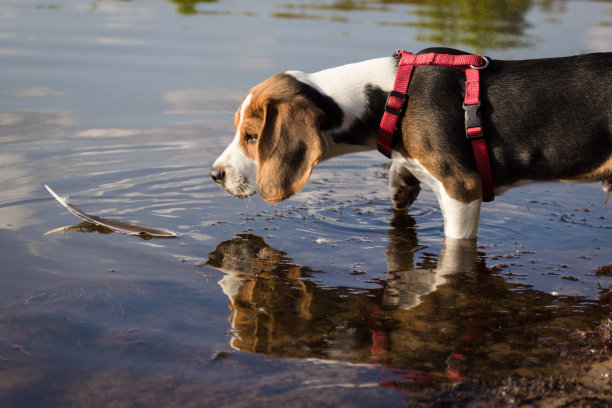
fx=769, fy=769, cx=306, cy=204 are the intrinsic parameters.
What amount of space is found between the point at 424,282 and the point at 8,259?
279cm

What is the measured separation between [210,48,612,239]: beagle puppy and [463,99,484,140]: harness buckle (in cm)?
5

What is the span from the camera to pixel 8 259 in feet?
16.9

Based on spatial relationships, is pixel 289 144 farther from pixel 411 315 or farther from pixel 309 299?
pixel 411 315

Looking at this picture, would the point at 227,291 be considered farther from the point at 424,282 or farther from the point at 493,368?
the point at 493,368

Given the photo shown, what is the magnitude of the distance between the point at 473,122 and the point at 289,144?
1.24 meters

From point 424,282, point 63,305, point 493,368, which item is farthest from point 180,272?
point 493,368

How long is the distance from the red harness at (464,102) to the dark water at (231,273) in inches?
29.2

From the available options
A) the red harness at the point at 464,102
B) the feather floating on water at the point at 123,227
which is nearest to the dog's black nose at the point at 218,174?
the feather floating on water at the point at 123,227

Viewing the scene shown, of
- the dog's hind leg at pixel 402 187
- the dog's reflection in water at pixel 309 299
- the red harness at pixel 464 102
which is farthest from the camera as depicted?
the dog's hind leg at pixel 402 187

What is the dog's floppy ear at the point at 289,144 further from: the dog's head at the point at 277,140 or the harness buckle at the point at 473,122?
the harness buckle at the point at 473,122

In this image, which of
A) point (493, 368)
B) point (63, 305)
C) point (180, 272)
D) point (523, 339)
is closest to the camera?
point (493, 368)

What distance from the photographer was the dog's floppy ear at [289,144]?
16.6 ft

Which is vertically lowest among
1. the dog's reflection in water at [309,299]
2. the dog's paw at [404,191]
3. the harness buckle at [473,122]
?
the dog's reflection in water at [309,299]

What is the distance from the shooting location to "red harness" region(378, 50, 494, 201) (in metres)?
5.15
